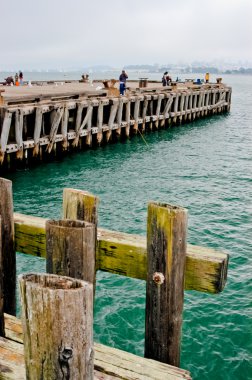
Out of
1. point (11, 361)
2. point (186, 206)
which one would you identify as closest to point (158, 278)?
point (11, 361)

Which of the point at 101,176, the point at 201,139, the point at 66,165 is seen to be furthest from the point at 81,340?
the point at 201,139

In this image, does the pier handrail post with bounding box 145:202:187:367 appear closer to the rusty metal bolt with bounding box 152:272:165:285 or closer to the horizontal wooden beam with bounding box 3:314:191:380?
the rusty metal bolt with bounding box 152:272:165:285

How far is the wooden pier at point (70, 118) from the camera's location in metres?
17.7

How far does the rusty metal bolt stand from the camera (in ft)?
10.6

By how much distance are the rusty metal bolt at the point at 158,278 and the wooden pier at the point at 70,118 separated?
14433mm

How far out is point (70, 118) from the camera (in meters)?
22.4

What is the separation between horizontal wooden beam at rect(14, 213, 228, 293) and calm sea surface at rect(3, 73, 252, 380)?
353 centimetres

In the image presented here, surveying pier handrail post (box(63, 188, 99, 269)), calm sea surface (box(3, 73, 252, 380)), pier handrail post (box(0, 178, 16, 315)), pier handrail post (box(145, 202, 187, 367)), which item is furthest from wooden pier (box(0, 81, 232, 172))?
pier handrail post (box(145, 202, 187, 367))

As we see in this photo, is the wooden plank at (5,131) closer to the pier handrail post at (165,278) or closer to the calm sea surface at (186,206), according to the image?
the calm sea surface at (186,206)

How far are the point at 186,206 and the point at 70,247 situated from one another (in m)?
11.8

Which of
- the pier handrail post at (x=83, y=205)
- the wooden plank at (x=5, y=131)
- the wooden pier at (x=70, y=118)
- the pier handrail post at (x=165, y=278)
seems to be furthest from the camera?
the wooden pier at (x=70, y=118)

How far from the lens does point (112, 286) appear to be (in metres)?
8.78

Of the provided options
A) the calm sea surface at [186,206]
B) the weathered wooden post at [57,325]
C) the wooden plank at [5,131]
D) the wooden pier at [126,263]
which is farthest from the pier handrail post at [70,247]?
the wooden plank at [5,131]

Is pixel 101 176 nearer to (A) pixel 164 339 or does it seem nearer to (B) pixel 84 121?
(B) pixel 84 121
